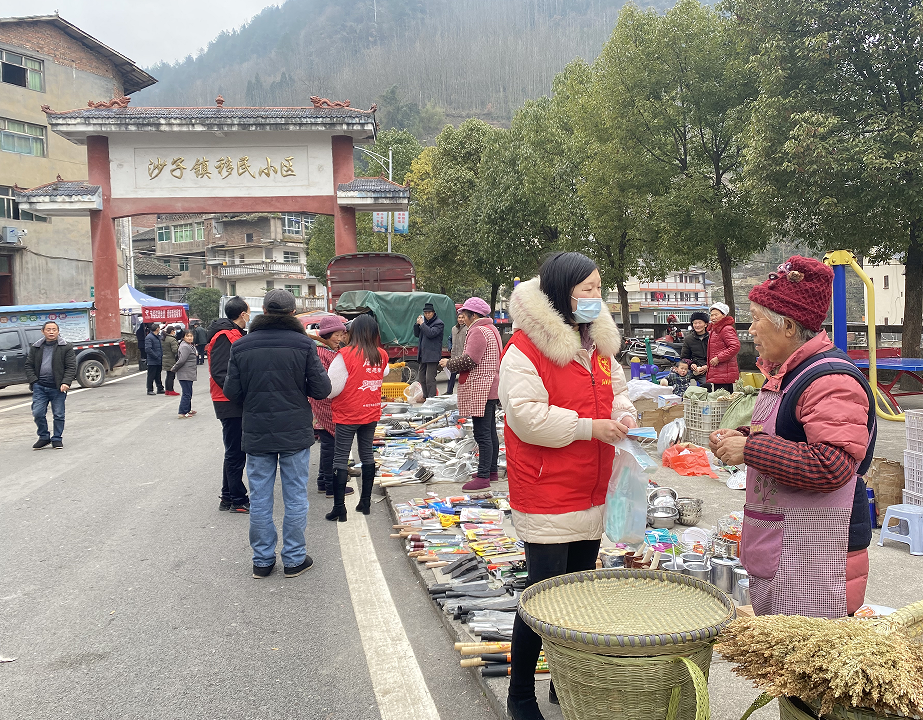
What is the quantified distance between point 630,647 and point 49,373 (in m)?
10.4

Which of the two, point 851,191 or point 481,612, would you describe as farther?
point 851,191

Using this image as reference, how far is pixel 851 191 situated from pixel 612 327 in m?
12.9

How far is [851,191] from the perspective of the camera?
13555 millimetres

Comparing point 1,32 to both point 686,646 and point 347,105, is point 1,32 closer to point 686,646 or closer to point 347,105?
point 347,105

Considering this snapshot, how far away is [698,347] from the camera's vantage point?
32.4 feet

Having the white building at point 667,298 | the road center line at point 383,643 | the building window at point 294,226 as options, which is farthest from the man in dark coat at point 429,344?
the building window at point 294,226

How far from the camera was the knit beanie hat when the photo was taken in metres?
2.40

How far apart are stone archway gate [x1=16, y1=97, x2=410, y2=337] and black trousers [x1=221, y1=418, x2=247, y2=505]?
17763mm

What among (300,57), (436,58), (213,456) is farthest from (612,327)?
(300,57)

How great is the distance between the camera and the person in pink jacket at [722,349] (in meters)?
9.09

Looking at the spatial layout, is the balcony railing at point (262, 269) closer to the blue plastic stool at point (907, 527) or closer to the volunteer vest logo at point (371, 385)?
the volunteer vest logo at point (371, 385)

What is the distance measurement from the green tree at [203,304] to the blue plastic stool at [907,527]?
54019 mm

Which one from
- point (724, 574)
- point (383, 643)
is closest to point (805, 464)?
point (724, 574)

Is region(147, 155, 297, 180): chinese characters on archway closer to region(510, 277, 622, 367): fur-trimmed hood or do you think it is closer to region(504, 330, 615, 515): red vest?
region(510, 277, 622, 367): fur-trimmed hood
